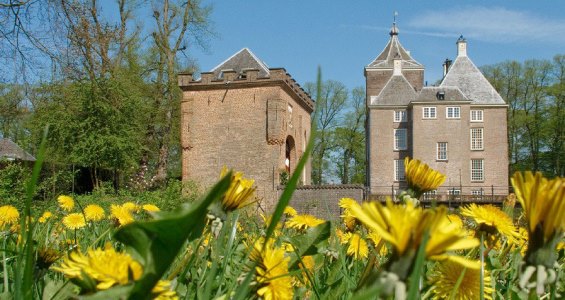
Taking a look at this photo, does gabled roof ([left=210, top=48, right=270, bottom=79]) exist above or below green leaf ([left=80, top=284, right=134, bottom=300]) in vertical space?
above

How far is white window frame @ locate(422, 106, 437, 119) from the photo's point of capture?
112 feet

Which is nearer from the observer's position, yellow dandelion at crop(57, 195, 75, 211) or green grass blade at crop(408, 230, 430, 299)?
green grass blade at crop(408, 230, 430, 299)

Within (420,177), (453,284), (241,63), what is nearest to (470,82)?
(241,63)

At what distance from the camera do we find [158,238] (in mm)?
352

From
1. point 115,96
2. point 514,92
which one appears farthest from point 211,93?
point 514,92

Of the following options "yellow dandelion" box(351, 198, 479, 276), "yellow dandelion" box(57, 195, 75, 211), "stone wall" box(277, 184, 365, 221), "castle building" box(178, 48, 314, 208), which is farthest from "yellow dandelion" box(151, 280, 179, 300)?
"castle building" box(178, 48, 314, 208)

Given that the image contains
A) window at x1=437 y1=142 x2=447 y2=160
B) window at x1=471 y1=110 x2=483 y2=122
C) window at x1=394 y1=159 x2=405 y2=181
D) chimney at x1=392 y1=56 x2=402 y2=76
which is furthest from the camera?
chimney at x1=392 y1=56 x2=402 y2=76

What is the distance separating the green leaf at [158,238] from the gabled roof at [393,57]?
40517mm

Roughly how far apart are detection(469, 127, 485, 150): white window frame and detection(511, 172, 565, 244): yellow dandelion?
36.2m

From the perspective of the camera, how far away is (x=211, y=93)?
26625 millimetres

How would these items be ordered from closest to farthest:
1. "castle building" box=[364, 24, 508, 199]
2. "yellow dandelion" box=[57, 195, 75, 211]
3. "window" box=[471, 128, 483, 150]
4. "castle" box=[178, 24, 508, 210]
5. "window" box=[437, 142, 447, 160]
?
A: "yellow dandelion" box=[57, 195, 75, 211] → "castle" box=[178, 24, 508, 210] → "castle building" box=[364, 24, 508, 199] → "window" box=[437, 142, 447, 160] → "window" box=[471, 128, 483, 150]

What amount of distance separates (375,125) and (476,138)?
5.94 m

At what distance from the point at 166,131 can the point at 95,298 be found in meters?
28.7

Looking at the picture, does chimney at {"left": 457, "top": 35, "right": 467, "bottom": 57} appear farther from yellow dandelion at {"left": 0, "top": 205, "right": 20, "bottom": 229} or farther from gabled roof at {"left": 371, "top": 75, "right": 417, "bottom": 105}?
yellow dandelion at {"left": 0, "top": 205, "right": 20, "bottom": 229}
